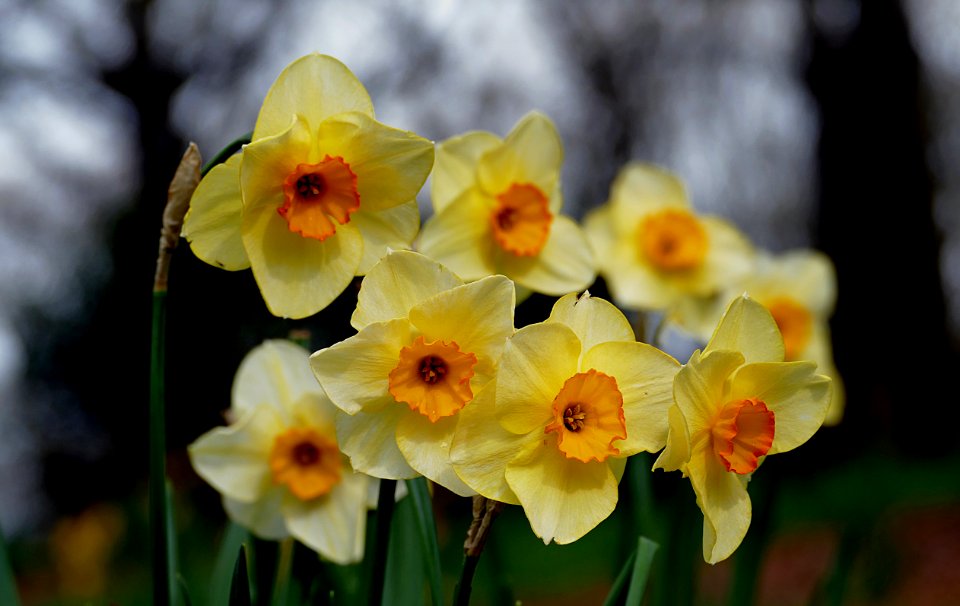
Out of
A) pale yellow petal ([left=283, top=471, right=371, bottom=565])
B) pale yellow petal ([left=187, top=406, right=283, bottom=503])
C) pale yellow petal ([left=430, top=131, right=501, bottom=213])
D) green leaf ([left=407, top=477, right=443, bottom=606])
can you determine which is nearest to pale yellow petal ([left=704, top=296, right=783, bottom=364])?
green leaf ([left=407, top=477, right=443, bottom=606])

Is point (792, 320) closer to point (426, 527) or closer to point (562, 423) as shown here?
point (426, 527)

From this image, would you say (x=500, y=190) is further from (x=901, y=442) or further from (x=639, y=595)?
(x=901, y=442)

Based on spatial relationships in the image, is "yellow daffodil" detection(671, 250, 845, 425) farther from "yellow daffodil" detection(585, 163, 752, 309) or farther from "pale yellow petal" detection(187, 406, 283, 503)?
"pale yellow petal" detection(187, 406, 283, 503)

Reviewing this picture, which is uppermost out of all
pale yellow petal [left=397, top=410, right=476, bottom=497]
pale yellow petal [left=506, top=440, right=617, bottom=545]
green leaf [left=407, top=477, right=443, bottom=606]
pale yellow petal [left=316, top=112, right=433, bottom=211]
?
pale yellow petal [left=316, top=112, right=433, bottom=211]

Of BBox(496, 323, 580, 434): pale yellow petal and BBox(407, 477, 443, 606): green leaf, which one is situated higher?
BBox(496, 323, 580, 434): pale yellow petal

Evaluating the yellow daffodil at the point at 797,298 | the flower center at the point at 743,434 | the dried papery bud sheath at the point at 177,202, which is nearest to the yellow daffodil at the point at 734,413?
the flower center at the point at 743,434

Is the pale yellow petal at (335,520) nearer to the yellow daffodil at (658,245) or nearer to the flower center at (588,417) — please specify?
the flower center at (588,417)

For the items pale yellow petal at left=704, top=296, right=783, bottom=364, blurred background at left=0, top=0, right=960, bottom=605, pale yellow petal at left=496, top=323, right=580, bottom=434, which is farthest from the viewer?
blurred background at left=0, top=0, right=960, bottom=605

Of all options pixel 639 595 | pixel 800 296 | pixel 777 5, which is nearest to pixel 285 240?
pixel 639 595
